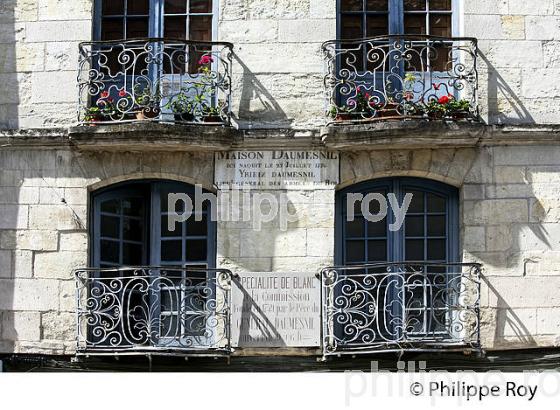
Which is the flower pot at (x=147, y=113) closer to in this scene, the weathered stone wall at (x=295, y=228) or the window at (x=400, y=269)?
the weathered stone wall at (x=295, y=228)

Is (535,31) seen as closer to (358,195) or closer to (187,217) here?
(358,195)

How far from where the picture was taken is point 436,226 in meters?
15.4

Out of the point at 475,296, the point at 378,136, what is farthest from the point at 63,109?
the point at 475,296

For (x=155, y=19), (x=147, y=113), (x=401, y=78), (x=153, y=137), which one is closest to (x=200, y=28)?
(x=155, y=19)

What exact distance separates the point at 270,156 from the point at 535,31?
9.38ft

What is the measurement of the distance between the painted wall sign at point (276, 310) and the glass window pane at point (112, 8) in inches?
119

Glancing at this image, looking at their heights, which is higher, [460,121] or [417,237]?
[460,121]

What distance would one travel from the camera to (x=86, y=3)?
15742mm

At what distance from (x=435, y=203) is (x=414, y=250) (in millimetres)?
503

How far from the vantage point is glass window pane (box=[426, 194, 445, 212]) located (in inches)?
607

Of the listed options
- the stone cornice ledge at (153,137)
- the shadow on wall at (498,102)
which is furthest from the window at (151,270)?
the shadow on wall at (498,102)

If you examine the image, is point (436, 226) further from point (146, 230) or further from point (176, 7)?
point (176, 7)

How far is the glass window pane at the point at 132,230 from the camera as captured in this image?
15609 millimetres
